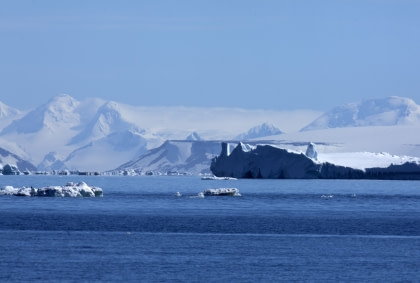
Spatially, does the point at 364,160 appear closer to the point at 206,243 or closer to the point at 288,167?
the point at 288,167

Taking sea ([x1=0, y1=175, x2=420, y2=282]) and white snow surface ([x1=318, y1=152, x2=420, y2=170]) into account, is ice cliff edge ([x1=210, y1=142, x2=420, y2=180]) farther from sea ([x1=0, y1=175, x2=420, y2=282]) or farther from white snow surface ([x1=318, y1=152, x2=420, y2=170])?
sea ([x1=0, y1=175, x2=420, y2=282])

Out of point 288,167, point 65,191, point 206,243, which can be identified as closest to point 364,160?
point 288,167

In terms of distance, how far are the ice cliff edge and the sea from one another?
4000 cm

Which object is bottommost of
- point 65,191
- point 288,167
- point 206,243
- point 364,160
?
point 206,243

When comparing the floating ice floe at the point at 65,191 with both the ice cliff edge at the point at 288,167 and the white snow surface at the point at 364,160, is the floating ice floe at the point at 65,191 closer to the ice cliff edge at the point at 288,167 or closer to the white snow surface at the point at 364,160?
the ice cliff edge at the point at 288,167

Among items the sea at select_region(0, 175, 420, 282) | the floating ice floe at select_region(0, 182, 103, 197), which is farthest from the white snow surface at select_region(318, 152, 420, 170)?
the sea at select_region(0, 175, 420, 282)

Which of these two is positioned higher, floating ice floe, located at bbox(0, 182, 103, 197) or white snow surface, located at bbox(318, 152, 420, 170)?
white snow surface, located at bbox(318, 152, 420, 170)

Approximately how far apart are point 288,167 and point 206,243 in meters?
71.9

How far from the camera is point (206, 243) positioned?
47.6m

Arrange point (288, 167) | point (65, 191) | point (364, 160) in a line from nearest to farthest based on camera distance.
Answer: point (65, 191), point (288, 167), point (364, 160)

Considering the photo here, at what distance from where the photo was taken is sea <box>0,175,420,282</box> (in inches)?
1478

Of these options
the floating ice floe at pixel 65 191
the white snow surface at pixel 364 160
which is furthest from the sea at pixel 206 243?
the white snow surface at pixel 364 160

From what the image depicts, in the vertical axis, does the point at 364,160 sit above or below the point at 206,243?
above

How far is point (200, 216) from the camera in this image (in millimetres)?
64812
